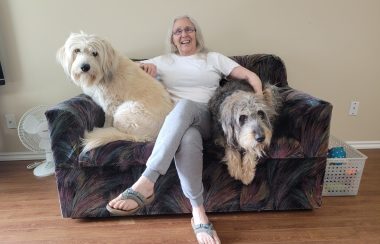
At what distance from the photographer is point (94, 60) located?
1705mm

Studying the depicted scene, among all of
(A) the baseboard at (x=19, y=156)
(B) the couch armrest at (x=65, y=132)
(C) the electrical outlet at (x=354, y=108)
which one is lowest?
(A) the baseboard at (x=19, y=156)

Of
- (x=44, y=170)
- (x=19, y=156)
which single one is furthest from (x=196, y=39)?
(x=19, y=156)

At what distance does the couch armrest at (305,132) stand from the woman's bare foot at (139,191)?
676 millimetres

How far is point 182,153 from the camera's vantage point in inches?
58.4

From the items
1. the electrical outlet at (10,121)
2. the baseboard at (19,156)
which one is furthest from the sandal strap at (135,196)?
the electrical outlet at (10,121)

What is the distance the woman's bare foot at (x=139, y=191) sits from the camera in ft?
4.73

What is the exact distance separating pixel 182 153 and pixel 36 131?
1273 millimetres

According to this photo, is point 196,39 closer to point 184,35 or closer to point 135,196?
point 184,35

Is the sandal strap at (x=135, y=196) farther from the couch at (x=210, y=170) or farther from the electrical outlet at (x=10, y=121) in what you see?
the electrical outlet at (x=10, y=121)

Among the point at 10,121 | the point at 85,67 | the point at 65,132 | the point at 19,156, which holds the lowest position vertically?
the point at 19,156

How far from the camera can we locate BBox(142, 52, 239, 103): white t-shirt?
1991mm

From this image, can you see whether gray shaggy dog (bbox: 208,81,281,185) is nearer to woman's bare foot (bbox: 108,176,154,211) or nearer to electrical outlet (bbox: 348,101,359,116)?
woman's bare foot (bbox: 108,176,154,211)

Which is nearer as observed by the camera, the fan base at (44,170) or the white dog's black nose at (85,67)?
the white dog's black nose at (85,67)

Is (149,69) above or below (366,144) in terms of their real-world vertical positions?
above
